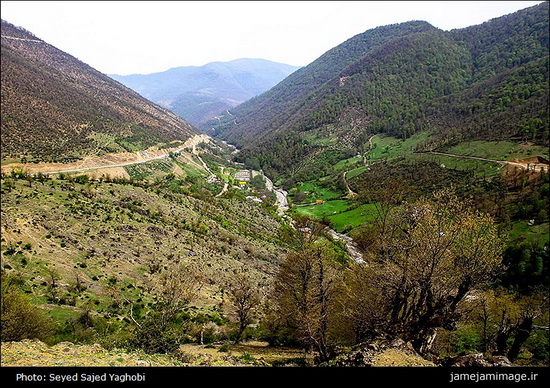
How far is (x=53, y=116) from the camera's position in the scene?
248 ft

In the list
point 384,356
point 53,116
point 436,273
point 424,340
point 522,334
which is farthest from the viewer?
point 53,116

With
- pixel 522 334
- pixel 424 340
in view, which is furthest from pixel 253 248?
pixel 522 334

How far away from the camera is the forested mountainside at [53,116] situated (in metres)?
62.6

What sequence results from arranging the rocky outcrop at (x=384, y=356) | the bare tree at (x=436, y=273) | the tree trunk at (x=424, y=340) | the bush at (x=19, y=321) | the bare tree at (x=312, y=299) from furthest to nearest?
the bush at (x=19, y=321) → the bare tree at (x=312, y=299) → the bare tree at (x=436, y=273) → the tree trunk at (x=424, y=340) → the rocky outcrop at (x=384, y=356)

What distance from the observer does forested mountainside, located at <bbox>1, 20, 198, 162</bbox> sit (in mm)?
62572

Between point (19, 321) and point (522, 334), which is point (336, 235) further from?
point (19, 321)

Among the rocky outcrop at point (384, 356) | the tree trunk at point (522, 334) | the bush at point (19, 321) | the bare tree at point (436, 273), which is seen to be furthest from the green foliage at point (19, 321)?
the tree trunk at point (522, 334)

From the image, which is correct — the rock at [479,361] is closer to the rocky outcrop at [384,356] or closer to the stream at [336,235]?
the rocky outcrop at [384,356]

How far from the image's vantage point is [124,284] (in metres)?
28.6

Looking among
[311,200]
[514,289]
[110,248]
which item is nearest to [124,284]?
[110,248]

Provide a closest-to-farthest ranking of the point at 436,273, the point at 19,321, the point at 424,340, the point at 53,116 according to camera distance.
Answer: the point at 424,340, the point at 436,273, the point at 19,321, the point at 53,116

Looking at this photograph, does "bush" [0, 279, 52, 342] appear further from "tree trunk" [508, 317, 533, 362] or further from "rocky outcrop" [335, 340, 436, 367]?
"tree trunk" [508, 317, 533, 362]

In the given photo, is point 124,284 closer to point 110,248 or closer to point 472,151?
point 110,248

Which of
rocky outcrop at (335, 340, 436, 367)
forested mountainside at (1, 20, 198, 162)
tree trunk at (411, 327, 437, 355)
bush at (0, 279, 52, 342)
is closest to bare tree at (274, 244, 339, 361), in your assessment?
rocky outcrop at (335, 340, 436, 367)
